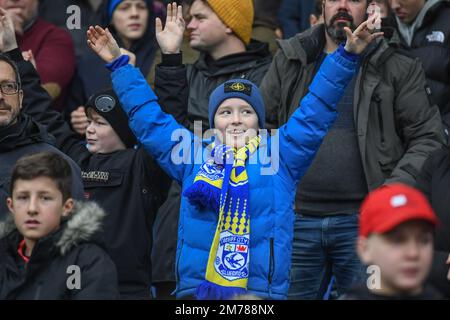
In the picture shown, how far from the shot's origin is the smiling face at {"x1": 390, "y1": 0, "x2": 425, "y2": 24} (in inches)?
324

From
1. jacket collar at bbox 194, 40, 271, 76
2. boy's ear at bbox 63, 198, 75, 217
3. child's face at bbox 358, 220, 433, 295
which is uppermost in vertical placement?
jacket collar at bbox 194, 40, 271, 76

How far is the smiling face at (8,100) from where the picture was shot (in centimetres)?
702

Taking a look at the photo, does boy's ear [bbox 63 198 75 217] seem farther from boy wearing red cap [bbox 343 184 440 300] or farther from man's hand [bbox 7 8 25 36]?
man's hand [bbox 7 8 25 36]

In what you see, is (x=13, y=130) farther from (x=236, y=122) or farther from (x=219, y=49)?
(x=219, y=49)

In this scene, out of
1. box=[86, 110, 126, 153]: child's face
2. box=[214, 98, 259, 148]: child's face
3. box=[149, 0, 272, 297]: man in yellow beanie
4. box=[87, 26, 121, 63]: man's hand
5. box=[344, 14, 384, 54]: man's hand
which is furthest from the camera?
box=[149, 0, 272, 297]: man in yellow beanie

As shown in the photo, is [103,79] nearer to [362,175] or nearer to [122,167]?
[122,167]

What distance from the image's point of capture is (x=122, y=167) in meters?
7.32

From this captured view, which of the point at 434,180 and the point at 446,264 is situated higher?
the point at 434,180

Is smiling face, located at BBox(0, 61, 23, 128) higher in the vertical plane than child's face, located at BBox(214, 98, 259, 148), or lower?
higher

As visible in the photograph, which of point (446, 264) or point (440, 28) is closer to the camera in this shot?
point (446, 264)

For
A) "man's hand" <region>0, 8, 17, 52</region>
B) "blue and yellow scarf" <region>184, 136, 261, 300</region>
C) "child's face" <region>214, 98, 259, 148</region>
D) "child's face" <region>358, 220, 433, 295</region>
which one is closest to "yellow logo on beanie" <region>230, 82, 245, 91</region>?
"child's face" <region>214, 98, 259, 148</region>

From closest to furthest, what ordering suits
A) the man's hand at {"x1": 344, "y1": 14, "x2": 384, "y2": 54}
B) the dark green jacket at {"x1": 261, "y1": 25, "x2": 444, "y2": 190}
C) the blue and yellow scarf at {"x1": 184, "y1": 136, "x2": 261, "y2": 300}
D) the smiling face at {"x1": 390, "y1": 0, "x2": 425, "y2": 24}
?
the blue and yellow scarf at {"x1": 184, "y1": 136, "x2": 261, "y2": 300} < the man's hand at {"x1": 344, "y1": 14, "x2": 384, "y2": 54} < the dark green jacket at {"x1": 261, "y1": 25, "x2": 444, "y2": 190} < the smiling face at {"x1": 390, "y1": 0, "x2": 425, "y2": 24}
